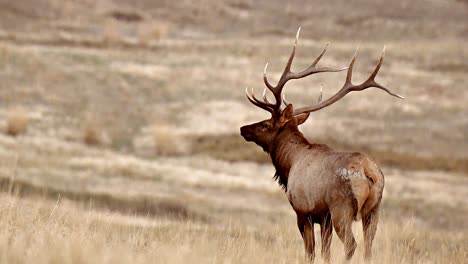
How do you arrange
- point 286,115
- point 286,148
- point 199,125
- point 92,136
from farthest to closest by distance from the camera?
point 199,125 < point 92,136 < point 286,115 < point 286,148

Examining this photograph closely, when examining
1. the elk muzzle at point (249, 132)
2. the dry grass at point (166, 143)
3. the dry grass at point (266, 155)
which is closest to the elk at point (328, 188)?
the elk muzzle at point (249, 132)

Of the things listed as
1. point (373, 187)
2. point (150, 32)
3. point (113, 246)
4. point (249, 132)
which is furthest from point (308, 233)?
point (150, 32)

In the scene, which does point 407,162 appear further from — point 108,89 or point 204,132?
point 108,89

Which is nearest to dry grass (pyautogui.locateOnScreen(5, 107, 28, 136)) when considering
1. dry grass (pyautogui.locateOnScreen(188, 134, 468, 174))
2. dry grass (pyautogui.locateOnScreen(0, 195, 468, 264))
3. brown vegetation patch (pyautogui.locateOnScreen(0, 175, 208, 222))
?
dry grass (pyautogui.locateOnScreen(188, 134, 468, 174))

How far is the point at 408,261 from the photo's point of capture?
25.8 feet

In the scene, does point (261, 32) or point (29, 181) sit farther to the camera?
point (261, 32)

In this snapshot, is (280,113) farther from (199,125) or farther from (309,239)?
(199,125)

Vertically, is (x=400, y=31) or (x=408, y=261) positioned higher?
(x=400, y=31)

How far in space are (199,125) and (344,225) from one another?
21.8 m

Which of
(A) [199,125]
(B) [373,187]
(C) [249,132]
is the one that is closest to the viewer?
(B) [373,187]

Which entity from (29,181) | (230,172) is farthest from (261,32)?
(29,181)

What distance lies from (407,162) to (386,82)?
32.7 ft

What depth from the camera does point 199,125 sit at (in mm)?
28781

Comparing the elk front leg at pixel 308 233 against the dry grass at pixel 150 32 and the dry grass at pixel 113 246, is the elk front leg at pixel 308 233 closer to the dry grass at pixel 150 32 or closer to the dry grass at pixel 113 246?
the dry grass at pixel 113 246
